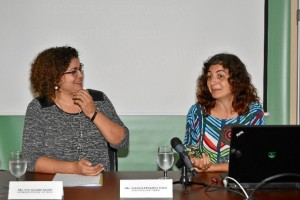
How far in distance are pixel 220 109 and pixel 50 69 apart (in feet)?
3.28

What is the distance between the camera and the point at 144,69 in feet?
12.1

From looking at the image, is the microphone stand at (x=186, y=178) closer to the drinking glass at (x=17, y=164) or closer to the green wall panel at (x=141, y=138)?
the drinking glass at (x=17, y=164)

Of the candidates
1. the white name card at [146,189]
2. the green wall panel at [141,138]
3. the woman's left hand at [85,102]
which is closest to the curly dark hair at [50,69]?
the woman's left hand at [85,102]

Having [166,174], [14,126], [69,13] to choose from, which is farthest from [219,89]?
[14,126]

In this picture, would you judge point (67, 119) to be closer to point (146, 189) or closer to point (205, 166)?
point (205, 166)

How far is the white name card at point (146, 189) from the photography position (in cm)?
192

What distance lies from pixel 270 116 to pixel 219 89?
1.11 m

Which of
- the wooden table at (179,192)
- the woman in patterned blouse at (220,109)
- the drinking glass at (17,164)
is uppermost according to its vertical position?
the woman in patterned blouse at (220,109)

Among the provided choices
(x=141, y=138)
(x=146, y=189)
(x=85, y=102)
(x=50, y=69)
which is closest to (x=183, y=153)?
(x=146, y=189)

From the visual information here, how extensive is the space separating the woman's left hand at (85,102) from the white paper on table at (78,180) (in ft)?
1.57

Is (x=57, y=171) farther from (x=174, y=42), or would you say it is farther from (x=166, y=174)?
A: (x=174, y=42)

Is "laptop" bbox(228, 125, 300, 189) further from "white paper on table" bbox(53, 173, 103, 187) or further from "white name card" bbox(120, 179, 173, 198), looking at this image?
"white paper on table" bbox(53, 173, 103, 187)

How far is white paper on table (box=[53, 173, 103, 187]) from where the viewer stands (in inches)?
83.1

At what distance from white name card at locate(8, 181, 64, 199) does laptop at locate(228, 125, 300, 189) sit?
2.27ft
